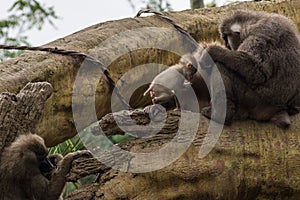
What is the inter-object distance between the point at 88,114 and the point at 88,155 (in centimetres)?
115

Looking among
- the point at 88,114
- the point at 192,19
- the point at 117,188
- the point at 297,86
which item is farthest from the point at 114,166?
the point at 192,19

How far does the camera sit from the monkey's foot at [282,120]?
19.4 ft

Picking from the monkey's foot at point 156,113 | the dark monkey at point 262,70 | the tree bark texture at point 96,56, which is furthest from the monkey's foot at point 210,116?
the tree bark texture at point 96,56

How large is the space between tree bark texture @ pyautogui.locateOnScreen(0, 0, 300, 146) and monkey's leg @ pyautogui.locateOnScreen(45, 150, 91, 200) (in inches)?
34.0

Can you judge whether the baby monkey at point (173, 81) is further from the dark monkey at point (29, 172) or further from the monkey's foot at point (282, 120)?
the dark monkey at point (29, 172)

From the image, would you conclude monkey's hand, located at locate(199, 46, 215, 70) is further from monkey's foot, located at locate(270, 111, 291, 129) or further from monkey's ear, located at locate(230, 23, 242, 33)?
monkey's foot, located at locate(270, 111, 291, 129)

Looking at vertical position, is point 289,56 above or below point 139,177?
above

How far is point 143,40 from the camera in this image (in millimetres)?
7242

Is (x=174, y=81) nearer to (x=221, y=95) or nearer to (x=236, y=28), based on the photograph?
(x=221, y=95)

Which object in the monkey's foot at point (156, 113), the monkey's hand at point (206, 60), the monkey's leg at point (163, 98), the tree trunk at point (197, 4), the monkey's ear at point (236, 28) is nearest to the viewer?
the monkey's foot at point (156, 113)

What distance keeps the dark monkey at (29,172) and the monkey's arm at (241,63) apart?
1.35 meters

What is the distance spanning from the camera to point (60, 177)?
5430mm

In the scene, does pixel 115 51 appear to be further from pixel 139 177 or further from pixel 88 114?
pixel 139 177

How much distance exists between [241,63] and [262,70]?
0.19 metres
